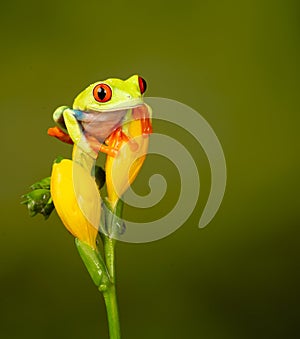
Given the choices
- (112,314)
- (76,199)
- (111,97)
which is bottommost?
(112,314)

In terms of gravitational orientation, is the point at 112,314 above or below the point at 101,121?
below

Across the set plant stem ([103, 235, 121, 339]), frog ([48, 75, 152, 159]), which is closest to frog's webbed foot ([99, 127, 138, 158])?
frog ([48, 75, 152, 159])

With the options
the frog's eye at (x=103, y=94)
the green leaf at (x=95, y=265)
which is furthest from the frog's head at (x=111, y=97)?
the green leaf at (x=95, y=265)

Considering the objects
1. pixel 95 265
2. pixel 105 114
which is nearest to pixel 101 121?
pixel 105 114

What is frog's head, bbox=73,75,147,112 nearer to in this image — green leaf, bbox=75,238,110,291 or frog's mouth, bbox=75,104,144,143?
frog's mouth, bbox=75,104,144,143

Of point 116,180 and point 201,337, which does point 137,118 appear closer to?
point 116,180

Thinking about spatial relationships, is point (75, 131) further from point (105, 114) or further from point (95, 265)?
point (95, 265)

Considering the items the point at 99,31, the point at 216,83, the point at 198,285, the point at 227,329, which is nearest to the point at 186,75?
the point at 216,83

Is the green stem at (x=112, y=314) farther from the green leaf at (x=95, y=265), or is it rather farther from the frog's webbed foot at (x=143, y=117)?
the frog's webbed foot at (x=143, y=117)
